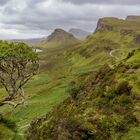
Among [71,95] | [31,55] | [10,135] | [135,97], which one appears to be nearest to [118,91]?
[135,97]

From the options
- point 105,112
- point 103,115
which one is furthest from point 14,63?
point 103,115

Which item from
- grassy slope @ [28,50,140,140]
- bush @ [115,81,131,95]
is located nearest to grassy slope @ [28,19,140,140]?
grassy slope @ [28,50,140,140]

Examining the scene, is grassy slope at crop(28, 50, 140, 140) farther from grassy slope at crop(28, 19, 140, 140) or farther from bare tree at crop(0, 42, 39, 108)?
bare tree at crop(0, 42, 39, 108)

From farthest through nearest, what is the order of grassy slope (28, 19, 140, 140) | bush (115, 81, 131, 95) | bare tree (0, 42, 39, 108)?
bare tree (0, 42, 39, 108)
bush (115, 81, 131, 95)
grassy slope (28, 19, 140, 140)

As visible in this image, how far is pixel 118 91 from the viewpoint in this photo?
35469mm

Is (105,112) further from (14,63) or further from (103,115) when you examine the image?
(14,63)

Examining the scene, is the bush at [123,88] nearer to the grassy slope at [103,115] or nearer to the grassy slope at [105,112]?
the grassy slope at [105,112]

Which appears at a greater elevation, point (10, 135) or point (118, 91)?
point (118, 91)

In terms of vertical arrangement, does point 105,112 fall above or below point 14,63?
below

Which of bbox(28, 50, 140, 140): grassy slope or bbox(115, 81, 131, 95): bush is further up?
bbox(115, 81, 131, 95): bush

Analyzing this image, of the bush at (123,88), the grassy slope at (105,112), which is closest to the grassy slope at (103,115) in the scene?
the grassy slope at (105,112)

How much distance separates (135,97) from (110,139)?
17.8 feet

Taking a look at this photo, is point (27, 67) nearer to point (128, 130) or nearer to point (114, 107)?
point (114, 107)

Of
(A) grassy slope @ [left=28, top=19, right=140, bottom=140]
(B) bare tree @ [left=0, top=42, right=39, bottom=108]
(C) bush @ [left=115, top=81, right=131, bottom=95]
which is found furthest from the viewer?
(B) bare tree @ [left=0, top=42, right=39, bottom=108]
